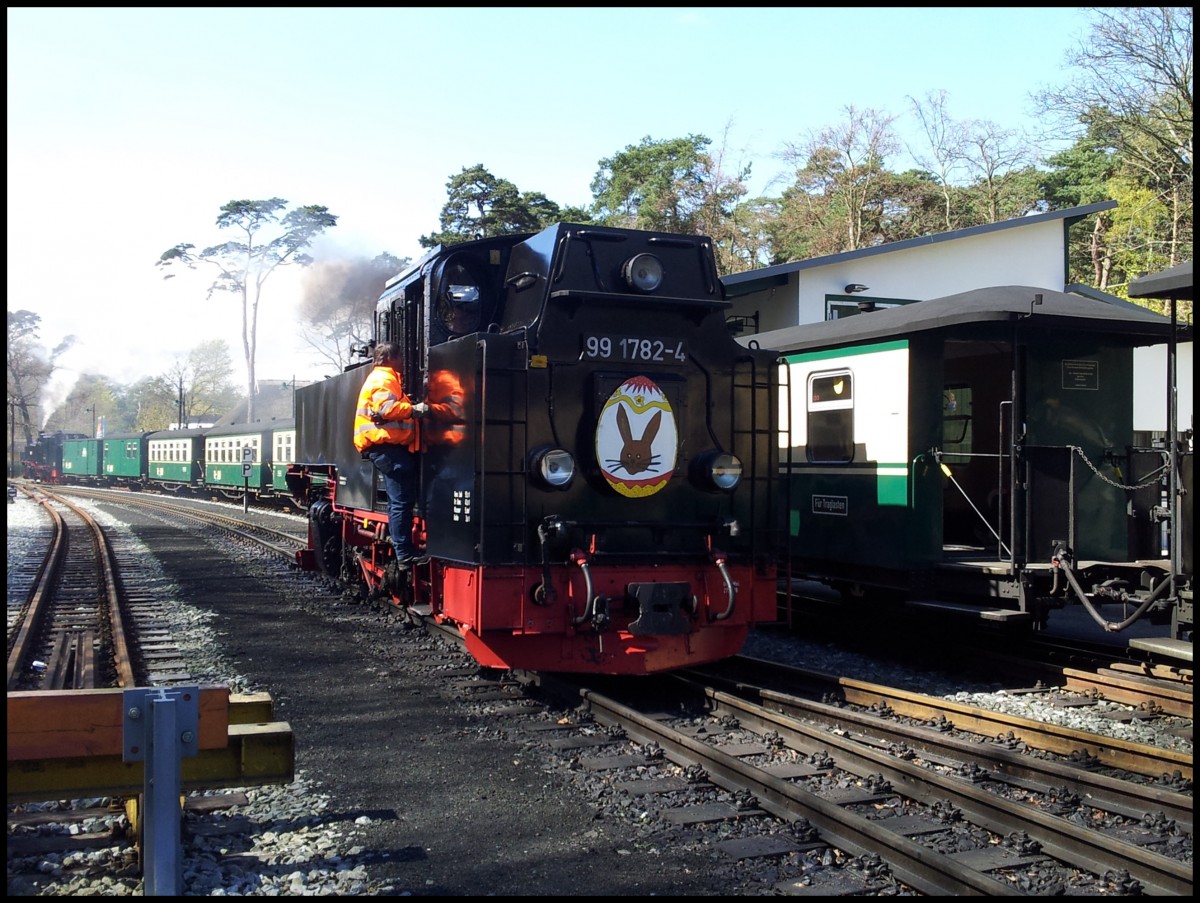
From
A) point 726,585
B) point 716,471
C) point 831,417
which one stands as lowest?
point 726,585

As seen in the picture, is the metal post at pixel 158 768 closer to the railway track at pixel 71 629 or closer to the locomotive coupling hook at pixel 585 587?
the locomotive coupling hook at pixel 585 587

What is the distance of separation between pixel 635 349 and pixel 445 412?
4.46ft

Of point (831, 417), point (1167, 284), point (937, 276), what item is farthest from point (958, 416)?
point (937, 276)

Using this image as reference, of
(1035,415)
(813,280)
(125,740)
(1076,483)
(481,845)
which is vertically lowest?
(481,845)

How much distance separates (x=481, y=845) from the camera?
4.60 metres

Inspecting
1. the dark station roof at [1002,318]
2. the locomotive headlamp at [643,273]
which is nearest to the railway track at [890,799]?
the locomotive headlamp at [643,273]

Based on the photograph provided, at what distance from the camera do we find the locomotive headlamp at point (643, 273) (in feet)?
23.5

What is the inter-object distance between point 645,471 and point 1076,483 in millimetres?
4107

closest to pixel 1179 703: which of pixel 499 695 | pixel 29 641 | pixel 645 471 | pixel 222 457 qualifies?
pixel 645 471

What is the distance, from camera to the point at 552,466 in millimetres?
6809

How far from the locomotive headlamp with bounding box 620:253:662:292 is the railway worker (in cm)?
169

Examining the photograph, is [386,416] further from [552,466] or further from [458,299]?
[552,466]

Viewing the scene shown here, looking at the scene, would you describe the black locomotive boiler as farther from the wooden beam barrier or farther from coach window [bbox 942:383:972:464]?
coach window [bbox 942:383:972:464]

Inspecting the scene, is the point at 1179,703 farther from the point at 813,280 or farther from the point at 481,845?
the point at 813,280
